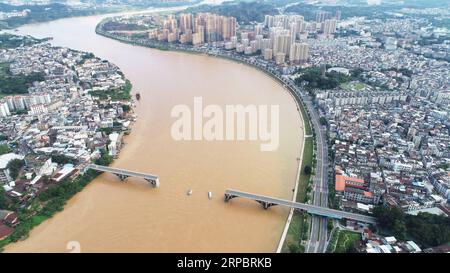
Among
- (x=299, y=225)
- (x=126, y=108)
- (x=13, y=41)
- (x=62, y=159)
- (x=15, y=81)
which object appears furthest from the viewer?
(x=13, y=41)

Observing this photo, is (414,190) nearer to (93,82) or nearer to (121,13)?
(93,82)

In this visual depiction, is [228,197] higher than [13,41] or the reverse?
the reverse

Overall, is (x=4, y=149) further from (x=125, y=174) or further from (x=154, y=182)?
(x=154, y=182)

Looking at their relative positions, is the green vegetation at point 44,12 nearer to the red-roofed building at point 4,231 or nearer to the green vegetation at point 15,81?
the green vegetation at point 15,81

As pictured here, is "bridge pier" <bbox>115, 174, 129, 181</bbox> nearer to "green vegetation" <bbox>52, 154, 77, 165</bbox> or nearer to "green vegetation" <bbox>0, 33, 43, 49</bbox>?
"green vegetation" <bbox>52, 154, 77, 165</bbox>

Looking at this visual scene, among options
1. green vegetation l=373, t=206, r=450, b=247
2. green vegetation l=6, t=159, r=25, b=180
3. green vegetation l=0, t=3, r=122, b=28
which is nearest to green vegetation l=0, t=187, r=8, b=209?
green vegetation l=6, t=159, r=25, b=180

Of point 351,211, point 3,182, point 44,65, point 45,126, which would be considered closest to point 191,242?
point 351,211

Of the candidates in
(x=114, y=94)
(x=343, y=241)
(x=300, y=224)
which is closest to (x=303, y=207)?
(x=300, y=224)
